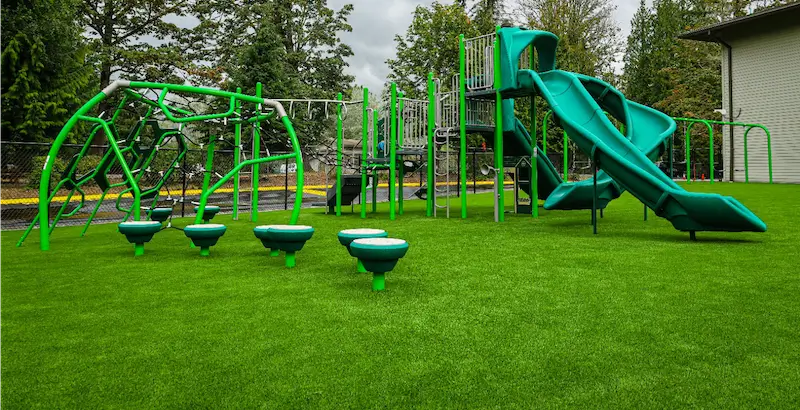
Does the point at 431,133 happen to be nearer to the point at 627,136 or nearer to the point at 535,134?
the point at 535,134

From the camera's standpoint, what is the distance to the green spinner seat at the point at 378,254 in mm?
4715

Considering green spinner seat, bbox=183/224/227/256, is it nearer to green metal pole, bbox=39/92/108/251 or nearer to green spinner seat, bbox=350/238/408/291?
green metal pole, bbox=39/92/108/251

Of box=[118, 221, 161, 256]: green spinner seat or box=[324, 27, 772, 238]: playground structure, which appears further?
box=[324, 27, 772, 238]: playground structure

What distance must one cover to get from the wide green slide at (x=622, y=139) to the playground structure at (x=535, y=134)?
15 mm

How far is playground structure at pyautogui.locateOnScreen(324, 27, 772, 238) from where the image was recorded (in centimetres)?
786

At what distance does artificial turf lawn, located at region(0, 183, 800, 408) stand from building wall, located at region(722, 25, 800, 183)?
2077 cm

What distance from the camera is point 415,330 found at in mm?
3648

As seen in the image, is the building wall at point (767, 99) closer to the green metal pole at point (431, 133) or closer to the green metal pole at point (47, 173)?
the green metal pole at point (431, 133)

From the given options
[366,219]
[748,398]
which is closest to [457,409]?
[748,398]

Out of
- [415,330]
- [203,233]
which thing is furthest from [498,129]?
[415,330]

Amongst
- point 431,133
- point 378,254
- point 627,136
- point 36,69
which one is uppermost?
point 36,69

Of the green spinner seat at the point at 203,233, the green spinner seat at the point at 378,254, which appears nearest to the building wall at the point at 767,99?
the green spinner seat at the point at 378,254

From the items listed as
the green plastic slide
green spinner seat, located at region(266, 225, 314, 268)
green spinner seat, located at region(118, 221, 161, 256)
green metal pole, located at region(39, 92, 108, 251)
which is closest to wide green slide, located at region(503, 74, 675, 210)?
the green plastic slide

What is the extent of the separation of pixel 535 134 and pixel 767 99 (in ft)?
61.3
